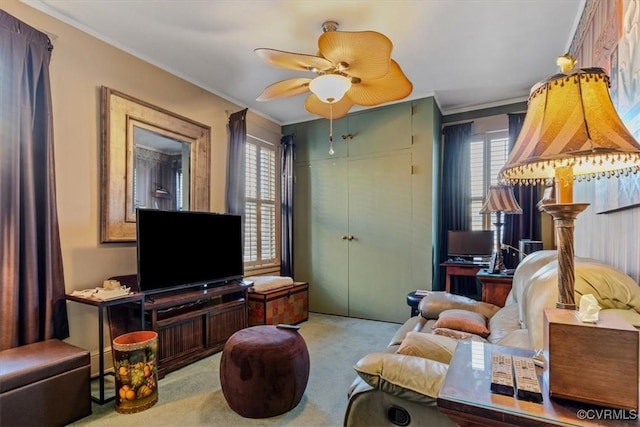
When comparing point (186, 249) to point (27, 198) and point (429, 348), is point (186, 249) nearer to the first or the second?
point (27, 198)

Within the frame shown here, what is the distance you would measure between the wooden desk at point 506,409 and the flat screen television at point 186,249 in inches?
96.3

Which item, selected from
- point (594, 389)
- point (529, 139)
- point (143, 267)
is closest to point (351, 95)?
point (529, 139)

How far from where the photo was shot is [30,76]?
2.26 meters

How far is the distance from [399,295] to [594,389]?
3.38 metres

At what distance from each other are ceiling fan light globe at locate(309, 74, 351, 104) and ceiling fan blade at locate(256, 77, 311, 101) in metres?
0.17

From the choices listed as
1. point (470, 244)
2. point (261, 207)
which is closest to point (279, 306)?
point (261, 207)

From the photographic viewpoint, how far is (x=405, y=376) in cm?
119

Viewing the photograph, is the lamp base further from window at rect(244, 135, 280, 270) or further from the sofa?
window at rect(244, 135, 280, 270)

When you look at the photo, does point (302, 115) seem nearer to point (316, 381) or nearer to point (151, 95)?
point (151, 95)

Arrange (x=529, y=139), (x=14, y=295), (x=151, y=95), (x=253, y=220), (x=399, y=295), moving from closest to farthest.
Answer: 1. (x=529, y=139)
2. (x=14, y=295)
3. (x=151, y=95)
4. (x=399, y=295)
5. (x=253, y=220)

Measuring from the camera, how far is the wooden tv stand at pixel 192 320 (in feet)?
8.70

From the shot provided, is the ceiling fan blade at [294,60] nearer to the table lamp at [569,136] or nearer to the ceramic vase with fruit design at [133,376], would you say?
the table lamp at [569,136]

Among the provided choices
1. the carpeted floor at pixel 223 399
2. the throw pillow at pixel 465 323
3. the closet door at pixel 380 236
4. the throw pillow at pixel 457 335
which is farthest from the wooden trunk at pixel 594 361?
the closet door at pixel 380 236

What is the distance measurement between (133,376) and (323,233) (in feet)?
9.67
